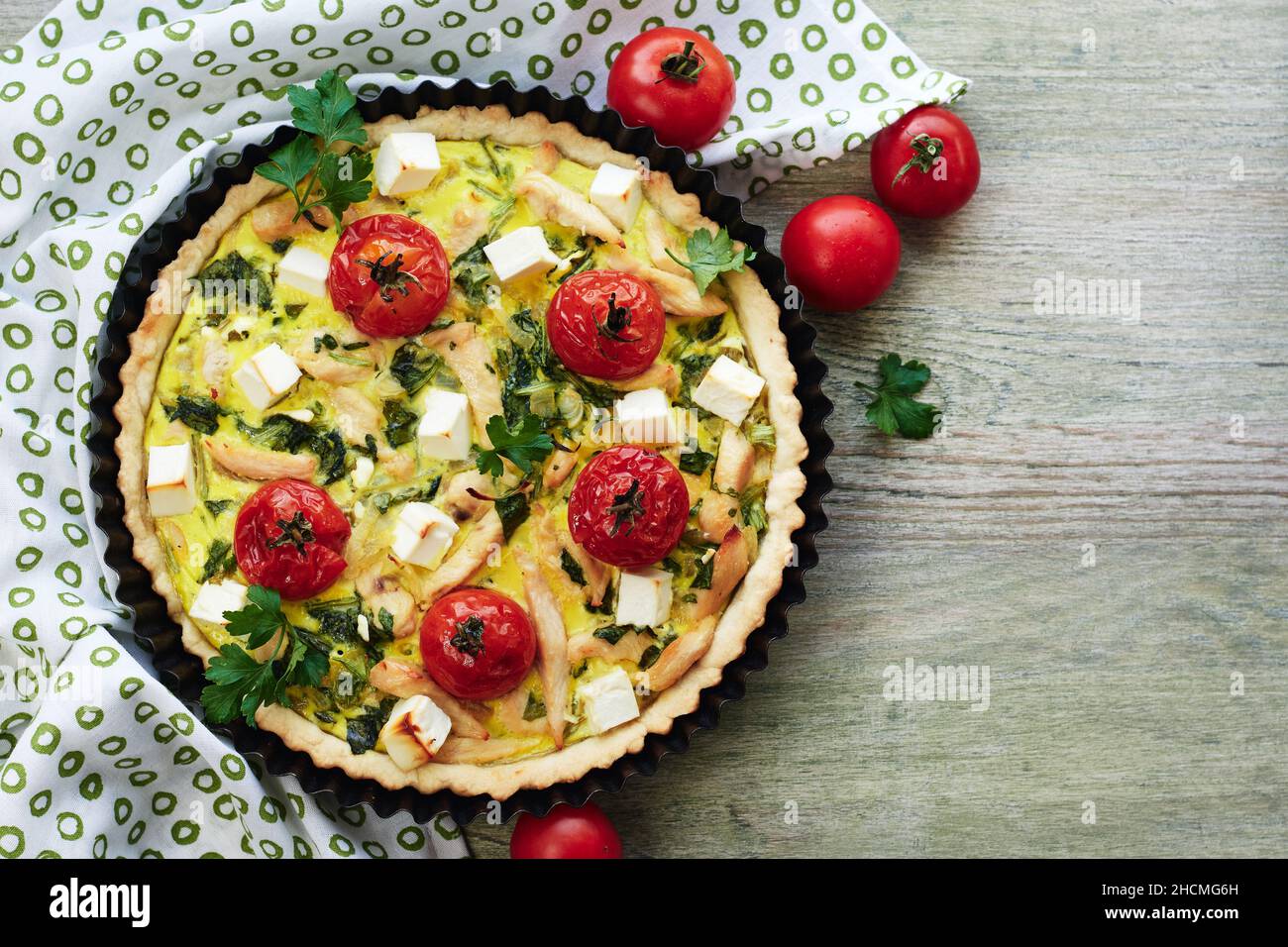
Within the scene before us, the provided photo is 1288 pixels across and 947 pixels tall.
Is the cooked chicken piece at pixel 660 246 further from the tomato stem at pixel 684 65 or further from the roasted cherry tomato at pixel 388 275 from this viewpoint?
the roasted cherry tomato at pixel 388 275

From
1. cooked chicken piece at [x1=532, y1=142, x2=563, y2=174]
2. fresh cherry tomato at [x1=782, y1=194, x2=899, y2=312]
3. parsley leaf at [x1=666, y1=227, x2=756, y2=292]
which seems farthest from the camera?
fresh cherry tomato at [x1=782, y1=194, x2=899, y2=312]

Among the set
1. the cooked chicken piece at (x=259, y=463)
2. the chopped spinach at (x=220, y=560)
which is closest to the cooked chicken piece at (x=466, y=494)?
the cooked chicken piece at (x=259, y=463)

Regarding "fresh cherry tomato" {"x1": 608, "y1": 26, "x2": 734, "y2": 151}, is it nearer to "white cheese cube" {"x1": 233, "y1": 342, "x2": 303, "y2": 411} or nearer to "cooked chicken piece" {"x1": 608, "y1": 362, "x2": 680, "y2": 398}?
"cooked chicken piece" {"x1": 608, "y1": 362, "x2": 680, "y2": 398}

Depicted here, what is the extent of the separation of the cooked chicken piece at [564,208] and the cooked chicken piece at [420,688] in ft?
4.63

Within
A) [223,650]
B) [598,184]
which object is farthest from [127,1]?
[223,650]

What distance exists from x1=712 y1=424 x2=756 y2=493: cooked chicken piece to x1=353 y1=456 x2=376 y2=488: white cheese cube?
1032mm

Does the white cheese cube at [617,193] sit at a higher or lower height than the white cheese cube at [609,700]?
higher

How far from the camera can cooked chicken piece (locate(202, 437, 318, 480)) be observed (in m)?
3.19

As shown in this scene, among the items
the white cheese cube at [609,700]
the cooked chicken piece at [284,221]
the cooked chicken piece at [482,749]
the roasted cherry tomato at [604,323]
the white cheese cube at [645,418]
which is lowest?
the cooked chicken piece at [482,749]

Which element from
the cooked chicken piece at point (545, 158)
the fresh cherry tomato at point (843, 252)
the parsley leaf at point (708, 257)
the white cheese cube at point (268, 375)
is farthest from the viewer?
the fresh cherry tomato at point (843, 252)

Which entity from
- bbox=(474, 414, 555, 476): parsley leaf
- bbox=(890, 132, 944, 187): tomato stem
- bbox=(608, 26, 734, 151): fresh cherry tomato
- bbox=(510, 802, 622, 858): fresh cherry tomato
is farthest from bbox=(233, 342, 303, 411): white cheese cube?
bbox=(890, 132, 944, 187): tomato stem

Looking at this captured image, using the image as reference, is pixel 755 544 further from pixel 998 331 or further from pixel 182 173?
pixel 182 173

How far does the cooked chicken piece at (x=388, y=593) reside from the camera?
3.20 metres

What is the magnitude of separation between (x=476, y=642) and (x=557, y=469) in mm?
568
